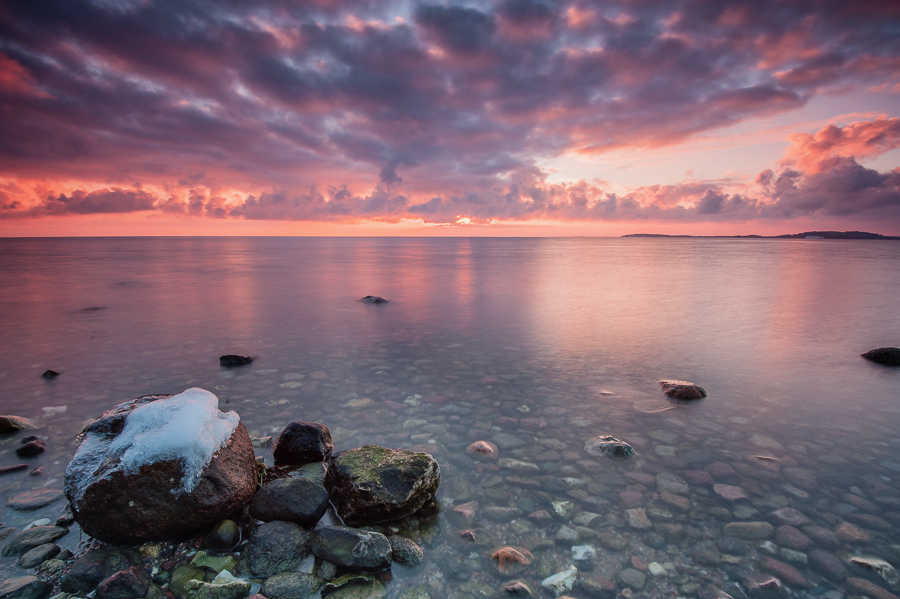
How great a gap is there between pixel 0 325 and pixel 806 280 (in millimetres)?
49018

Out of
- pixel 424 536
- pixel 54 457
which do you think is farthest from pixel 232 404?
pixel 424 536

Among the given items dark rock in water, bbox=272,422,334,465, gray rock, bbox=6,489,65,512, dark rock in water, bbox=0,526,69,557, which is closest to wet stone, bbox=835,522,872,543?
dark rock in water, bbox=272,422,334,465

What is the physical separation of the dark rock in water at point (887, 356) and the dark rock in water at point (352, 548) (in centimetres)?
1390

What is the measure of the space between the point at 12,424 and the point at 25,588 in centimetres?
475

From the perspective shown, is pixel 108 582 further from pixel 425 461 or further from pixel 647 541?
pixel 647 541

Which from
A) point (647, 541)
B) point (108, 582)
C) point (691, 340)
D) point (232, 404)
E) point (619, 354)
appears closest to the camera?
point (108, 582)

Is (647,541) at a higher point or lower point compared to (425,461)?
lower

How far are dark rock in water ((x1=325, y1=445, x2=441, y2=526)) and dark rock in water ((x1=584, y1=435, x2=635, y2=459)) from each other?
2.56 metres

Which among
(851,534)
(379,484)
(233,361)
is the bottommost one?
(233,361)

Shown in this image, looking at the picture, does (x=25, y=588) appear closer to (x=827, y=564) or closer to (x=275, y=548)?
(x=275, y=548)

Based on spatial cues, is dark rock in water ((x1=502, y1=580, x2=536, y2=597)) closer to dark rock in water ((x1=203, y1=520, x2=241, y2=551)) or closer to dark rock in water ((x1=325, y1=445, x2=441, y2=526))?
dark rock in water ((x1=325, y1=445, x2=441, y2=526))

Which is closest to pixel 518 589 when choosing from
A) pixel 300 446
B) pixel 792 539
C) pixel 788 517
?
pixel 792 539

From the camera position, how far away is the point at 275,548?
4.24 meters

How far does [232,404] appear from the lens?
8070mm
